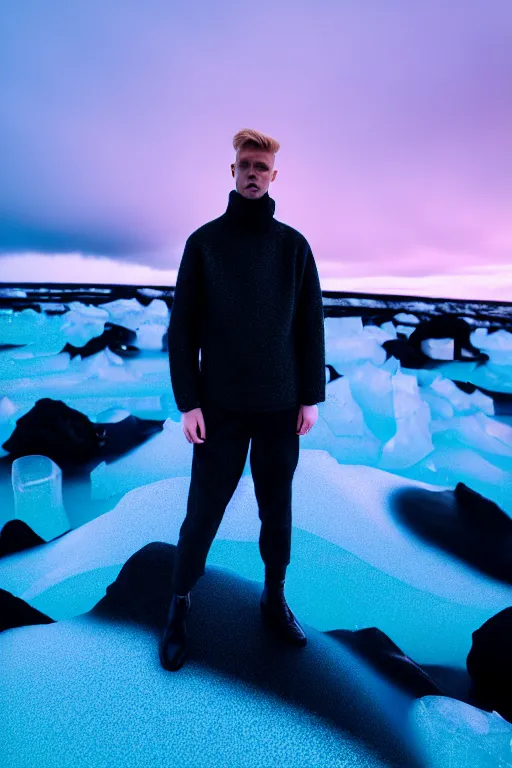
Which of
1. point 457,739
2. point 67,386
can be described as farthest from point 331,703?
point 67,386

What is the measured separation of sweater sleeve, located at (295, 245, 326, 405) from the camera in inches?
41.8

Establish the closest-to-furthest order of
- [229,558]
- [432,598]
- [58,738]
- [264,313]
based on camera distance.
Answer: [58,738]
[264,313]
[432,598]
[229,558]

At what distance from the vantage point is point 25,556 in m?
1.56

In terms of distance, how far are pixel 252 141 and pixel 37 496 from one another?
157 centimetres

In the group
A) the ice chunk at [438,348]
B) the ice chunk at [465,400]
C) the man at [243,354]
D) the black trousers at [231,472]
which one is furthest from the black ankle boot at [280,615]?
the ice chunk at [438,348]

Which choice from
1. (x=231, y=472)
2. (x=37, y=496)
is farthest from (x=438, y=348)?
(x=231, y=472)

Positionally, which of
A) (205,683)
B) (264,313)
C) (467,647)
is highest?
(264,313)

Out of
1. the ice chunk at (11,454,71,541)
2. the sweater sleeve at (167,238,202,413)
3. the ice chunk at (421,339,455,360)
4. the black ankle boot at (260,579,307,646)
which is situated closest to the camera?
the sweater sleeve at (167,238,202,413)

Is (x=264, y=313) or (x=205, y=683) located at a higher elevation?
(x=264, y=313)

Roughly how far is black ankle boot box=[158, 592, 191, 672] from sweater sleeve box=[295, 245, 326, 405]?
1.97 feet

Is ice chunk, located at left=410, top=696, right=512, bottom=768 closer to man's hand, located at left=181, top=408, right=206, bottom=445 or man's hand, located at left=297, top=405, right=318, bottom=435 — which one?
man's hand, located at left=297, top=405, right=318, bottom=435

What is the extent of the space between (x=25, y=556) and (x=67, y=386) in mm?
3011

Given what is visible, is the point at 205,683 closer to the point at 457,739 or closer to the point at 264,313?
the point at 457,739

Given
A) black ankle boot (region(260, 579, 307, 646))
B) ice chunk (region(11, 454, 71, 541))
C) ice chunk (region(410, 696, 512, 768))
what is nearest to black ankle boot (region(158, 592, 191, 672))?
black ankle boot (region(260, 579, 307, 646))
